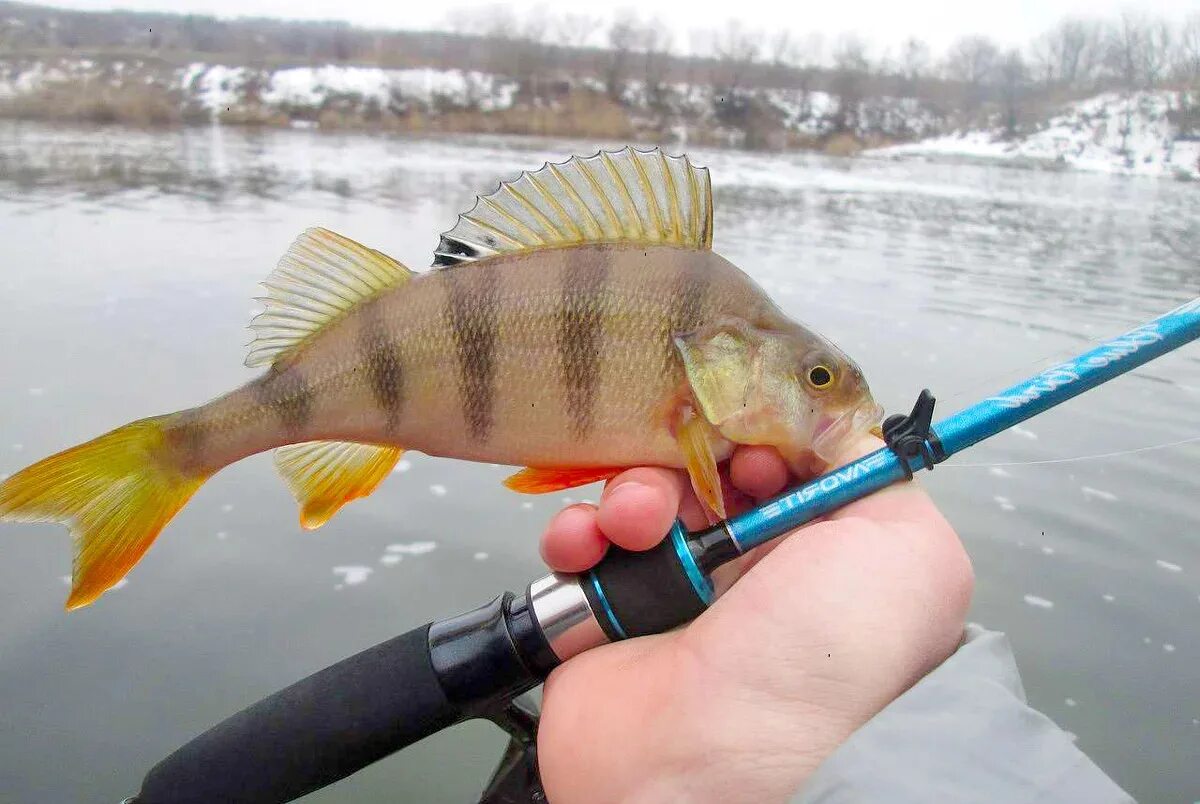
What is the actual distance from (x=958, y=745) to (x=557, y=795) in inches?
21.4

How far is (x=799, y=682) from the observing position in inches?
40.9

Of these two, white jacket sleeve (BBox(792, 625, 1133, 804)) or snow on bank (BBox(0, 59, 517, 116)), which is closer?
white jacket sleeve (BBox(792, 625, 1133, 804))

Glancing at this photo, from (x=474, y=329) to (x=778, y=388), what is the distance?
0.47 m

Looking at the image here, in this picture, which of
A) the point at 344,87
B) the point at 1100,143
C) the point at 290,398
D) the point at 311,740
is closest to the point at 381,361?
the point at 290,398

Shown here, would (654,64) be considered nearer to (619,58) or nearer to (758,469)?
(619,58)

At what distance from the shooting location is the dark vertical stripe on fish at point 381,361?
3.93ft

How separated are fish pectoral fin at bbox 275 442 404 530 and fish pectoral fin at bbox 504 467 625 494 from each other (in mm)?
201

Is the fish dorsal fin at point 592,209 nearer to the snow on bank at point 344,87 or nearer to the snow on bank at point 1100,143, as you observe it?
the snow on bank at point 344,87

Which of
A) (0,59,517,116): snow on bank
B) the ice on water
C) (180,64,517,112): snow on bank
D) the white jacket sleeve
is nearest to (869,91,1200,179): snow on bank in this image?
(180,64,517,112): snow on bank

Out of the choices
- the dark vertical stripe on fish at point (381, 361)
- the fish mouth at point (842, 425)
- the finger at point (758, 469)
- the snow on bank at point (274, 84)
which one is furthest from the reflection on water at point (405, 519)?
the snow on bank at point (274, 84)

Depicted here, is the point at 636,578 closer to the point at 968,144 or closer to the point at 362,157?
the point at 362,157

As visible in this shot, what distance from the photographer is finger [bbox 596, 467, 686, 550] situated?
1166 mm

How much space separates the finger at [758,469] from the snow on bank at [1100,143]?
2694 centimetres

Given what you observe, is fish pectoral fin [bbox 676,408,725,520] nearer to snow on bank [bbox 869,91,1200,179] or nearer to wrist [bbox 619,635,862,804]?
wrist [bbox 619,635,862,804]
